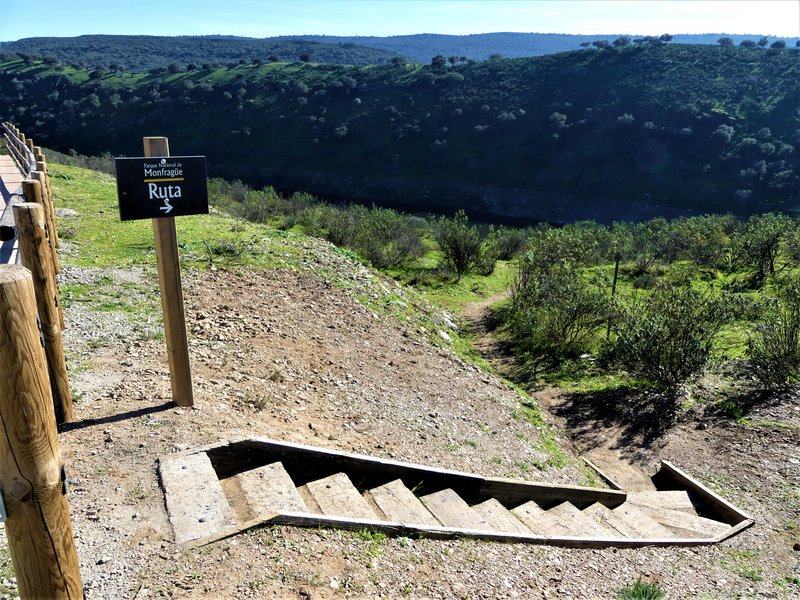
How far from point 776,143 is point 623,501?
1988 inches

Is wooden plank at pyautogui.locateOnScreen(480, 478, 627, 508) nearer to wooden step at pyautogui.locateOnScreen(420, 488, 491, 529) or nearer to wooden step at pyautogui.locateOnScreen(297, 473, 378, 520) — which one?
wooden step at pyautogui.locateOnScreen(420, 488, 491, 529)

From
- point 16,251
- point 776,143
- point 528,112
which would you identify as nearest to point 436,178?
point 528,112

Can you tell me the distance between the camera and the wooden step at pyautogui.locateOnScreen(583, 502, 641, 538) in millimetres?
5518

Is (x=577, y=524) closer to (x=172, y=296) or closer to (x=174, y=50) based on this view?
(x=172, y=296)

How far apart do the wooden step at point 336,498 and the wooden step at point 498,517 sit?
113cm

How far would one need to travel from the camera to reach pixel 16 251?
4172mm

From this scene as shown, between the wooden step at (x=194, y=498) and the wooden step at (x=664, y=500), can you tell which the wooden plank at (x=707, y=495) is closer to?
the wooden step at (x=664, y=500)

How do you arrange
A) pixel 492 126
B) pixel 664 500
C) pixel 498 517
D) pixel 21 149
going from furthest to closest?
pixel 492 126
pixel 21 149
pixel 664 500
pixel 498 517

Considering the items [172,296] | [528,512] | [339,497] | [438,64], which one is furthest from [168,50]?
[339,497]

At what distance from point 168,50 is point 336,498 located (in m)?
135

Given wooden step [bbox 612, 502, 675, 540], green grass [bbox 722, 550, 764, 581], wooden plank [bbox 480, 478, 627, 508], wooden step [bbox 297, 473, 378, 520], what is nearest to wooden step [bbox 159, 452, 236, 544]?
wooden step [bbox 297, 473, 378, 520]

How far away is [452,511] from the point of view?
4773 millimetres

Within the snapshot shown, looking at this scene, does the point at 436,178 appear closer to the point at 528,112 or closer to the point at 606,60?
the point at 528,112

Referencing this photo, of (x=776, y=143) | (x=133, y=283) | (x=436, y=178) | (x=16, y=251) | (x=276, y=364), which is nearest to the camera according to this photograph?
(x=16, y=251)
